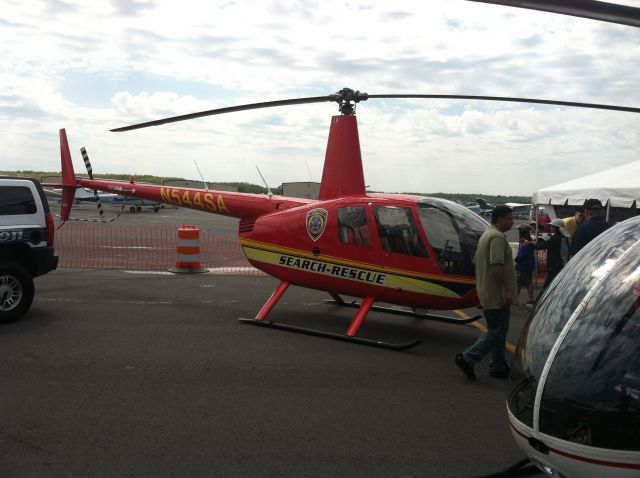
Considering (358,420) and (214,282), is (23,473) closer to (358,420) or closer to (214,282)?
(358,420)

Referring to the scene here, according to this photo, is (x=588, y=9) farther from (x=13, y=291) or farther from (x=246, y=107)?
(x=13, y=291)

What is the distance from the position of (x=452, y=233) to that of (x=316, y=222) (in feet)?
6.01

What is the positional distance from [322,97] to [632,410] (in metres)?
5.93

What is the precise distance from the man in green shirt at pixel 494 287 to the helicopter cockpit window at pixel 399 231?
123 centimetres

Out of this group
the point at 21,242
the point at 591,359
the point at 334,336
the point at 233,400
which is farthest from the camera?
the point at 21,242

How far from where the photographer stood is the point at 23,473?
3693mm

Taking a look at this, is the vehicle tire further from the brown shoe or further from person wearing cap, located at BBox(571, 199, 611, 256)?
person wearing cap, located at BBox(571, 199, 611, 256)

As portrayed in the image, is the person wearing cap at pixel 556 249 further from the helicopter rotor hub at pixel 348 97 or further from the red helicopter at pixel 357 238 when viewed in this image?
the helicopter rotor hub at pixel 348 97

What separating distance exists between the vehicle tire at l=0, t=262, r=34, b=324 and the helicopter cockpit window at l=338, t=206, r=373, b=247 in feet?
14.0

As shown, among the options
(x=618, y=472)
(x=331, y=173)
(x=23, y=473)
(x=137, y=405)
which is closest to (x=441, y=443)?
(x=618, y=472)

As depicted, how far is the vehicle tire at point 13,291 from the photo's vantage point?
7.57m

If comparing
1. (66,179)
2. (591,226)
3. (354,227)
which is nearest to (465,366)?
(354,227)

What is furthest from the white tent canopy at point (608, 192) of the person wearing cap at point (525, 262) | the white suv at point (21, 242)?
the white suv at point (21, 242)

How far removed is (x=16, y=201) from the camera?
7.94 meters
